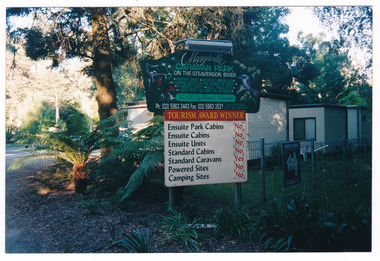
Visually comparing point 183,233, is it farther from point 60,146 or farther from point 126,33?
point 126,33

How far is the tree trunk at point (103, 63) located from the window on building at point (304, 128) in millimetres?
10015

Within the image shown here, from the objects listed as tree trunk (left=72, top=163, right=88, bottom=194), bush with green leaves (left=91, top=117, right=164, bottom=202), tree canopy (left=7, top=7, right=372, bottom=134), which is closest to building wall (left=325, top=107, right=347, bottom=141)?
tree canopy (left=7, top=7, right=372, bottom=134)

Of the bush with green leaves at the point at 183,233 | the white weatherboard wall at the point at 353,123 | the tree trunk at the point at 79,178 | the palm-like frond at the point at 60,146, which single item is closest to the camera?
the bush with green leaves at the point at 183,233

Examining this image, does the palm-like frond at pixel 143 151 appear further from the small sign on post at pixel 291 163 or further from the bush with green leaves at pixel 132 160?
the small sign on post at pixel 291 163

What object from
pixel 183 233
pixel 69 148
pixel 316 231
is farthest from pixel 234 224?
pixel 69 148

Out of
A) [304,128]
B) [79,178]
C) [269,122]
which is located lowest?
[79,178]

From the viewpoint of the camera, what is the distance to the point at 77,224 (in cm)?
524

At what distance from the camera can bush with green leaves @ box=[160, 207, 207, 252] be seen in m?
4.32

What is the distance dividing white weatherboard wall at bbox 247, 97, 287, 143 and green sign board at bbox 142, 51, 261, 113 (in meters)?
7.33

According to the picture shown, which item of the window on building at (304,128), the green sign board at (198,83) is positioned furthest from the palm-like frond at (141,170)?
the window on building at (304,128)

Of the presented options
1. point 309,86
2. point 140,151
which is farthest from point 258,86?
point 309,86

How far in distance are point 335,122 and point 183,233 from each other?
1379 centimetres

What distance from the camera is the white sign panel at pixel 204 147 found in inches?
189

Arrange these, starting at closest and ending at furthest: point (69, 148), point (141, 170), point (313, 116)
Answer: point (141, 170) < point (69, 148) < point (313, 116)
